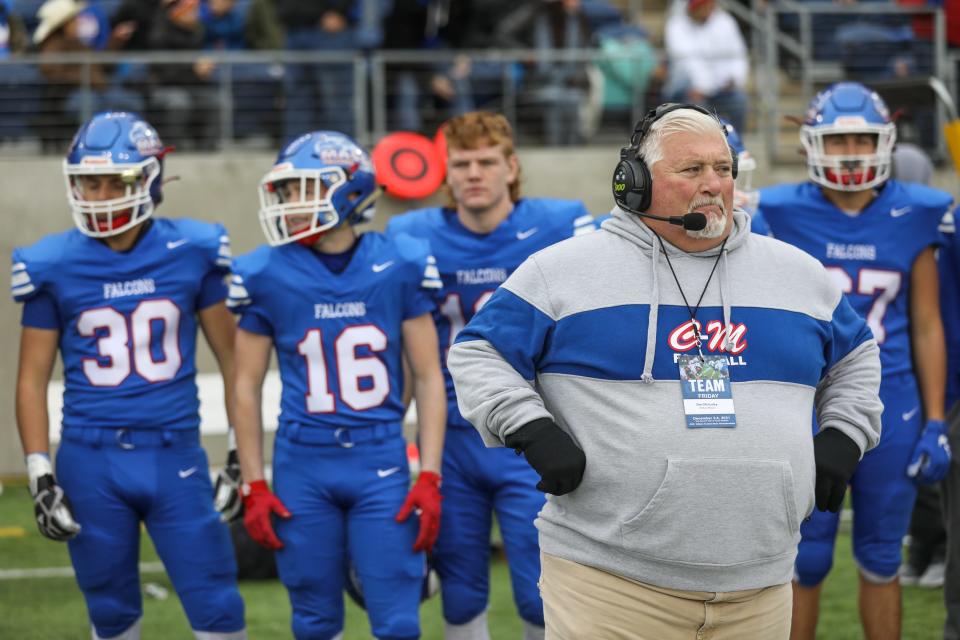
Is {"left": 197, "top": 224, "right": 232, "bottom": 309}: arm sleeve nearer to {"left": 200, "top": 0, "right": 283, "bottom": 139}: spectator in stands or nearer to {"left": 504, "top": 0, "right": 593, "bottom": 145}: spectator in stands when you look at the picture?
{"left": 200, "top": 0, "right": 283, "bottom": 139}: spectator in stands

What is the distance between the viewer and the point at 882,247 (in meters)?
4.82

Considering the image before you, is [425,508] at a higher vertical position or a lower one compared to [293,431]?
lower

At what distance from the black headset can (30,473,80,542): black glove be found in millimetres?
2185

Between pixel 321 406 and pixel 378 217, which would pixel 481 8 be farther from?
pixel 321 406

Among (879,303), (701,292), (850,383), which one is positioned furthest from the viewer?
(879,303)

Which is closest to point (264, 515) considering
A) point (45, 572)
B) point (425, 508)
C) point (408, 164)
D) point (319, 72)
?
point (425, 508)

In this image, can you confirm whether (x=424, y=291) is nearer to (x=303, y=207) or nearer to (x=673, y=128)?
(x=303, y=207)

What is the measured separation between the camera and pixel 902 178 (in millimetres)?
7086

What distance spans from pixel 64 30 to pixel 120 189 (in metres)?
5.72

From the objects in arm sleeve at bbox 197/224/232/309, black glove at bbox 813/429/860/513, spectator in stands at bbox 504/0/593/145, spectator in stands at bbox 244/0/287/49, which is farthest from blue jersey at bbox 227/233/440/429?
spectator in stands at bbox 244/0/287/49

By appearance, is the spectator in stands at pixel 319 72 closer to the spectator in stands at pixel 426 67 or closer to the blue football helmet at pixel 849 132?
the spectator in stands at pixel 426 67

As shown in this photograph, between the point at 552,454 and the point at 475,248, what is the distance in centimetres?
199

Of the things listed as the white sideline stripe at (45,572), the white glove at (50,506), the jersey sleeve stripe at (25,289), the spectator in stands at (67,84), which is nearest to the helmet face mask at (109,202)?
the jersey sleeve stripe at (25,289)

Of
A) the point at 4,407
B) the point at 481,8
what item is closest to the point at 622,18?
the point at 481,8
